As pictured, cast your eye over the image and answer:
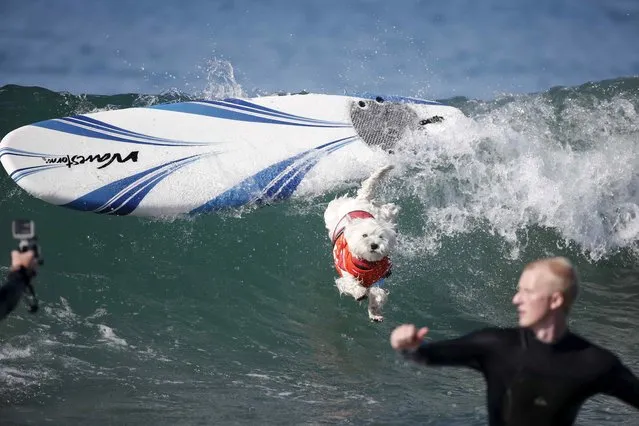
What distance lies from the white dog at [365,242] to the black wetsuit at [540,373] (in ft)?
8.86

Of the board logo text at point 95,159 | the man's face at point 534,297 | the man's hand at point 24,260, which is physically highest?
the board logo text at point 95,159

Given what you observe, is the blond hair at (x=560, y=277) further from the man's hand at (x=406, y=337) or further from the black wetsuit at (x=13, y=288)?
the black wetsuit at (x=13, y=288)

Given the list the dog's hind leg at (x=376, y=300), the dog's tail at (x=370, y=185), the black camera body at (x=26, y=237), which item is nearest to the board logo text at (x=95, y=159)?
the dog's tail at (x=370, y=185)

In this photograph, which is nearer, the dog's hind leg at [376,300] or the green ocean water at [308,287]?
the green ocean water at [308,287]

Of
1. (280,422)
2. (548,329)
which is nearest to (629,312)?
(280,422)

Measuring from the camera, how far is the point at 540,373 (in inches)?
112

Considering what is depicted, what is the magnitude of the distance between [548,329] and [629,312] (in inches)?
237

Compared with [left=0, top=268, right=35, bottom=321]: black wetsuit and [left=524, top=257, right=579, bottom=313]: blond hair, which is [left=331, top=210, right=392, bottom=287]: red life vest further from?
[left=524, top=257, right=579, bottom=313]: blond hair

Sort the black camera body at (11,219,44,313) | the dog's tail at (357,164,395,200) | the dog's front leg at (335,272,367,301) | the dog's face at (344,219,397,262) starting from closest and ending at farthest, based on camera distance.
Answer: the black camera body at (11,219,44,313) < the dog's face at (344,219,397,262) < the dog's front leg at (335,272,367,301) < the dog's tail at (357,164,395,200)

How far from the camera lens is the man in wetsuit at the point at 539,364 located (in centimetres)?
282

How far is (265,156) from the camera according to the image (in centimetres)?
830

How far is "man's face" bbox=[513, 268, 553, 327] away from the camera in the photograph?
9.09ft

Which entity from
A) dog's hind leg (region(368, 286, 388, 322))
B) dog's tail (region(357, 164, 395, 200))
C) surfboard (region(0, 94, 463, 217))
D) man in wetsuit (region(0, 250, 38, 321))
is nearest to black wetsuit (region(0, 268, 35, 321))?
man in wetsuit (region(0, 250, 38, 321))

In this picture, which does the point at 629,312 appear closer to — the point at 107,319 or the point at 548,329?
the point at 107,319
